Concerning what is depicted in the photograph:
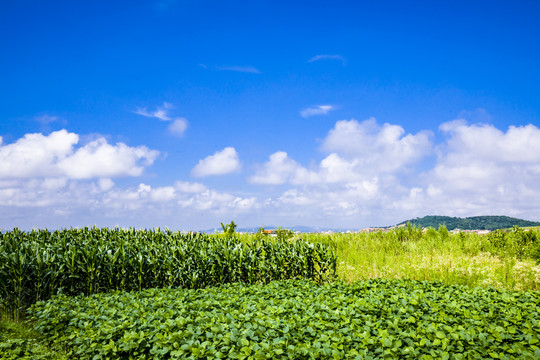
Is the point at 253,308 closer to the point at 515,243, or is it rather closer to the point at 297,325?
the point at 297,325

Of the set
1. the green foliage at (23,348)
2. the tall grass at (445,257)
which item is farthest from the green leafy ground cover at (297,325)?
the tall grass at (445,257)

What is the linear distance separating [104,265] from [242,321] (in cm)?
475

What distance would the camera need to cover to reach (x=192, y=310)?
5.26 metres

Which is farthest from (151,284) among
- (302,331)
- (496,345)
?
(496,345)

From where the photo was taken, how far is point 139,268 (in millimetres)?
7953

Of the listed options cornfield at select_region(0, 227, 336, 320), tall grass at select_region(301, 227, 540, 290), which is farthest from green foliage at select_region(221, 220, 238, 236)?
cornfield at select_region(0, 227, 336, 320)

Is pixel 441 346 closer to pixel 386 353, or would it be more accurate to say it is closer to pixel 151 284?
pixel 386 353

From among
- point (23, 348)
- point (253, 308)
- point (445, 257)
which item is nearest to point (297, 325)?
point (253, 308)

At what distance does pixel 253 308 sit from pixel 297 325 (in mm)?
940

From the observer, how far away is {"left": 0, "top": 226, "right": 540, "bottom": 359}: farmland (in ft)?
12.9

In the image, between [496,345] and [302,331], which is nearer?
[496,345]

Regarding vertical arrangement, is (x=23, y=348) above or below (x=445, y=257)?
below


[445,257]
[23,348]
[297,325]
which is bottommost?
[23,348]

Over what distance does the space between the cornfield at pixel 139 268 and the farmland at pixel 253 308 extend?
0.03 m
